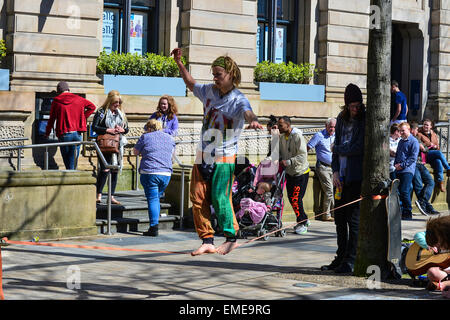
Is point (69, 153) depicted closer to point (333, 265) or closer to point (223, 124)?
point (333, 265)

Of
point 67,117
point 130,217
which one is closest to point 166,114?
point 67,117

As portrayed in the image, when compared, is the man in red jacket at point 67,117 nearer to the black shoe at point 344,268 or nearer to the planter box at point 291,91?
the black shoe at point 344,268

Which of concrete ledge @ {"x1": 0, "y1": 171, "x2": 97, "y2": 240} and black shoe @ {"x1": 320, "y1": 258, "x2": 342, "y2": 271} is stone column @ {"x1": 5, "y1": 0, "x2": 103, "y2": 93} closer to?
concrete ledge @ {"x1": 0, "y1": 171, "x2": 97, "y2": 240}

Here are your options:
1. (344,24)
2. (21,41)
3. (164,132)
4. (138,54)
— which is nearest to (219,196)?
(164,132)

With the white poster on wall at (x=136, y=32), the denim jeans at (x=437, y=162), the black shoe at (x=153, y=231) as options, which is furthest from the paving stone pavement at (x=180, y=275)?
the white poster on wall at (x=136, y=32)

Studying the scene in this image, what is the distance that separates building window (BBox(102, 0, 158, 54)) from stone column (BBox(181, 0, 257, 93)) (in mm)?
740

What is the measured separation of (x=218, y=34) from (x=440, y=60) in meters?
Result: 7.53

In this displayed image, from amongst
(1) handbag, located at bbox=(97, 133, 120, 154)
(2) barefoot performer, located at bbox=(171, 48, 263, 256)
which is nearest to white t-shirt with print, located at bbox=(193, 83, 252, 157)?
(2) barefoot performer, located at bbox=(171, 48, 263, 256)

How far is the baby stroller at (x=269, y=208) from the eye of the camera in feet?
41.5

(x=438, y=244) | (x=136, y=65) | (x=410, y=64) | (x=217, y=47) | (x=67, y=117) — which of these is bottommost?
(x=438, y=244)

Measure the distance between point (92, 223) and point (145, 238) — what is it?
799mm

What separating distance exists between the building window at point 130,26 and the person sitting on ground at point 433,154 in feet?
19.8

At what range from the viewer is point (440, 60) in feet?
75.3

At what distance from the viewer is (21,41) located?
15.7m
